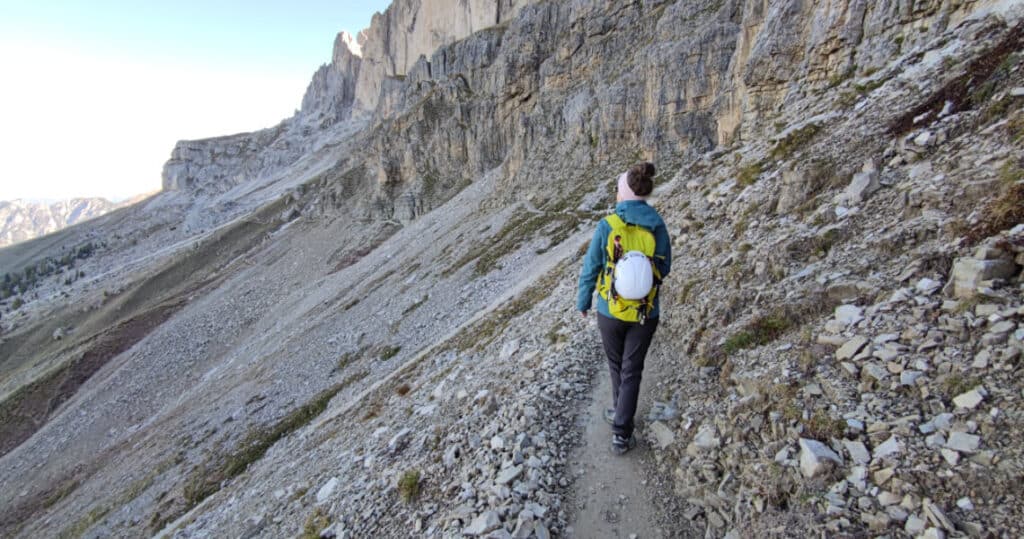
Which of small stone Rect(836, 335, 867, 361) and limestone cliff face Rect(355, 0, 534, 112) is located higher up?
limestone cliff face Rect(355, 0, 534, 112)

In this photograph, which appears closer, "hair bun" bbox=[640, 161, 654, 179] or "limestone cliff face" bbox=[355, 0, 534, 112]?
"hair bun" bbox=[640, 161, 654, 179]

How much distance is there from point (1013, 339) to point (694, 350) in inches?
158

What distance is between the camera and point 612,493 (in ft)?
19.3

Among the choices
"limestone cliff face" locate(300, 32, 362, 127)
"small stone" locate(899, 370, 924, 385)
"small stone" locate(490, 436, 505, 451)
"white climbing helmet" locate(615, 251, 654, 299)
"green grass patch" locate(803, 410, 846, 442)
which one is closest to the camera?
"small stone" locate(899, 370, 924, 385)

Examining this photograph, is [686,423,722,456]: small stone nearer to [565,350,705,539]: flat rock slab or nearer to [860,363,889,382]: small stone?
[565,350,705,539]: flat rock slab

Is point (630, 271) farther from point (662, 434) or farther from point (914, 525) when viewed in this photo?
point (914, 525)

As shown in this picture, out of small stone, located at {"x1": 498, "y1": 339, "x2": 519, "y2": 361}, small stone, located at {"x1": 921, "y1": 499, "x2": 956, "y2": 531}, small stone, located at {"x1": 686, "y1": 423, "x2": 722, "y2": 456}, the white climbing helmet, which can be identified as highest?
the white climbing helmet

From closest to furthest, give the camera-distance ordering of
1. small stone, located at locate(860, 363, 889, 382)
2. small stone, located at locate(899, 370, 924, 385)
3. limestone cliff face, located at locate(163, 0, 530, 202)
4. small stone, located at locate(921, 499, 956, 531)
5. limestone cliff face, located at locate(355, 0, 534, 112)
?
1. small stone, located at locate(921, 499, 956, 531)
2. small stone, located at locate(899, 370, 924, 385)
3. small stone, located at locate(860, 363, 889, 382)
4. limestone cliff face, located at locate(355, 0, 534, 112)
5. limestone cliff face, located at locate(163, 0, 530, 202)

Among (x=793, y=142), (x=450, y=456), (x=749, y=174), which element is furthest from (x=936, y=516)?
(x=793, y=142)

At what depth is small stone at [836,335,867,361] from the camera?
548 cm

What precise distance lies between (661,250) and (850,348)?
2.47m

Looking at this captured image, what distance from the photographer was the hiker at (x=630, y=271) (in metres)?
5.73

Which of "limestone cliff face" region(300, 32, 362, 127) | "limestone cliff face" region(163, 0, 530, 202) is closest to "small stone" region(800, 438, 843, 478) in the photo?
"limestone cliff face" region(163, 0, 530, 202)

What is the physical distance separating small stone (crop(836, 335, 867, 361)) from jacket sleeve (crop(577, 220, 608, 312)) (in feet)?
9.89
